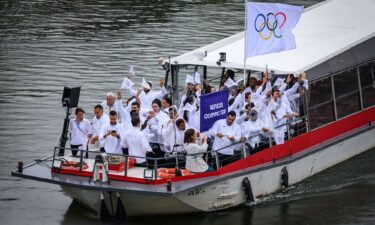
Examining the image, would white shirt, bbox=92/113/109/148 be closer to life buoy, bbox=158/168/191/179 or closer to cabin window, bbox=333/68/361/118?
life buoy, bbox=158/168/191/179

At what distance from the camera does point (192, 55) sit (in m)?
25.5

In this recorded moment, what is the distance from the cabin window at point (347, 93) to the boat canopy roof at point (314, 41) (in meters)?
0.66

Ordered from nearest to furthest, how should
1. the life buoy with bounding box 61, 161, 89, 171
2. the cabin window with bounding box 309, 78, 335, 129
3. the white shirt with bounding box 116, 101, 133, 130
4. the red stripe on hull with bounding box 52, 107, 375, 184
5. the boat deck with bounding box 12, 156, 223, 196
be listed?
the boat deck with bounding box 12, 156, 223, 196 → the red stripe on hull with bounding box 52, 107, 375, 184 → the life buoy with bounding box 61, 161, 89, 171 → the white shirt with bounding box 116, 101, 133, 130 → the cabin window with bounding box 309, 78, 335, 129

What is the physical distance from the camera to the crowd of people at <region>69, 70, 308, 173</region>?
72.9 feet

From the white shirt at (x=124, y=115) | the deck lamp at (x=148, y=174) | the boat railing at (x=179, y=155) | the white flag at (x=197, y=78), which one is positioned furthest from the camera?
the white flag at (x=197, y=78)

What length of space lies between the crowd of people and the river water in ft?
4.39

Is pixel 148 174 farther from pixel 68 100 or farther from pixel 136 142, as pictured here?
pixel 68 100

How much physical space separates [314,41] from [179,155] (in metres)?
6.66

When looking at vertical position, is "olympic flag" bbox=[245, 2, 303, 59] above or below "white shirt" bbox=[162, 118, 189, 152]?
above

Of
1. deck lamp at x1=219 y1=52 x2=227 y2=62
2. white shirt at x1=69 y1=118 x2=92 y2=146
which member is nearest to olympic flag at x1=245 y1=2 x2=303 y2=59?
deck lamp at x1=219 y1=52 x2=227 y2=62

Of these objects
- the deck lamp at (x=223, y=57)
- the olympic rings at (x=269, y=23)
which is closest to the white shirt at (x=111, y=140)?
the deck lamp at (x=223, y=57)

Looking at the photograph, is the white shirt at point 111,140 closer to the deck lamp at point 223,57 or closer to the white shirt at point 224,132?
the white shirt at point 224,132

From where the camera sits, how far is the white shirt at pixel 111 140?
2244cm

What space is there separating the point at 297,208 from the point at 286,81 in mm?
3064
